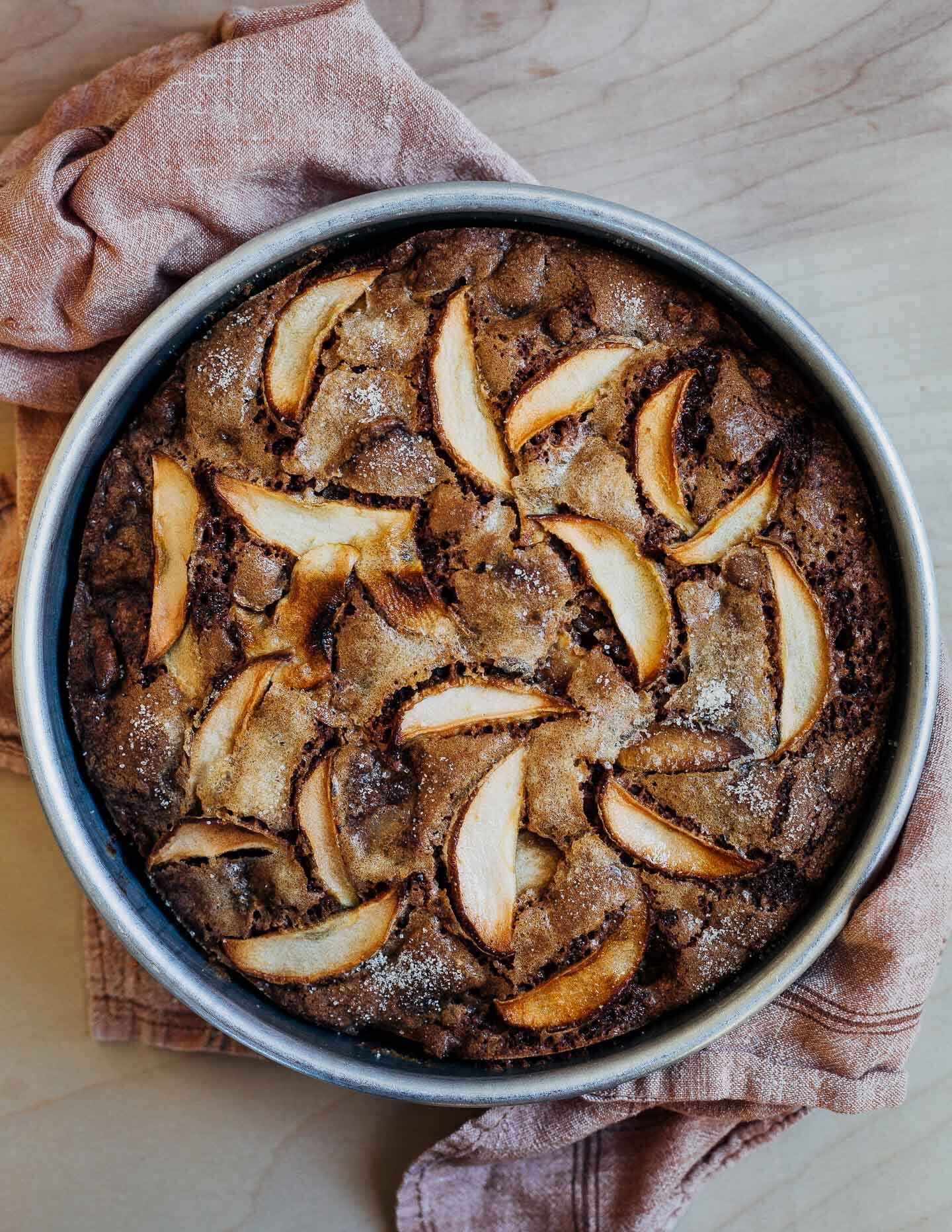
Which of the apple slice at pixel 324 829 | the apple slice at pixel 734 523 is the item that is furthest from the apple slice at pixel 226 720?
the apple slice at pixel 734 523

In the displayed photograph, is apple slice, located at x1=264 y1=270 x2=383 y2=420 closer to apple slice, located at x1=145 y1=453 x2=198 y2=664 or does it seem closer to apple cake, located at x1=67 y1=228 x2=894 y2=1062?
apple cake, located at x1=67 y1=228 x2=894 y2=1062

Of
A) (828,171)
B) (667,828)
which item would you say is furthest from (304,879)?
(828,171)

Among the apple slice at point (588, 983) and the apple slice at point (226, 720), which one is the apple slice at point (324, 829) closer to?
the apple slice at point (226, 720)

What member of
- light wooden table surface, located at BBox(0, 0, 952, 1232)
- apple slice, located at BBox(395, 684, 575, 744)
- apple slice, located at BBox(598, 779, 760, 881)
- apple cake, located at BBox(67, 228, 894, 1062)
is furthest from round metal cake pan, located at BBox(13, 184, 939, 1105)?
apple slice, located at BBox(395, 684, 575, 744)

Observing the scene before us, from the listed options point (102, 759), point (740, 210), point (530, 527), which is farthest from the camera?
point (740, 210)

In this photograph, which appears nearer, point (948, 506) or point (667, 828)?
point (667, 828)

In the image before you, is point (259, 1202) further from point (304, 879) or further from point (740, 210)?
point (740, 210)

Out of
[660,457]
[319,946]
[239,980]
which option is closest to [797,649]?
[660,457]
